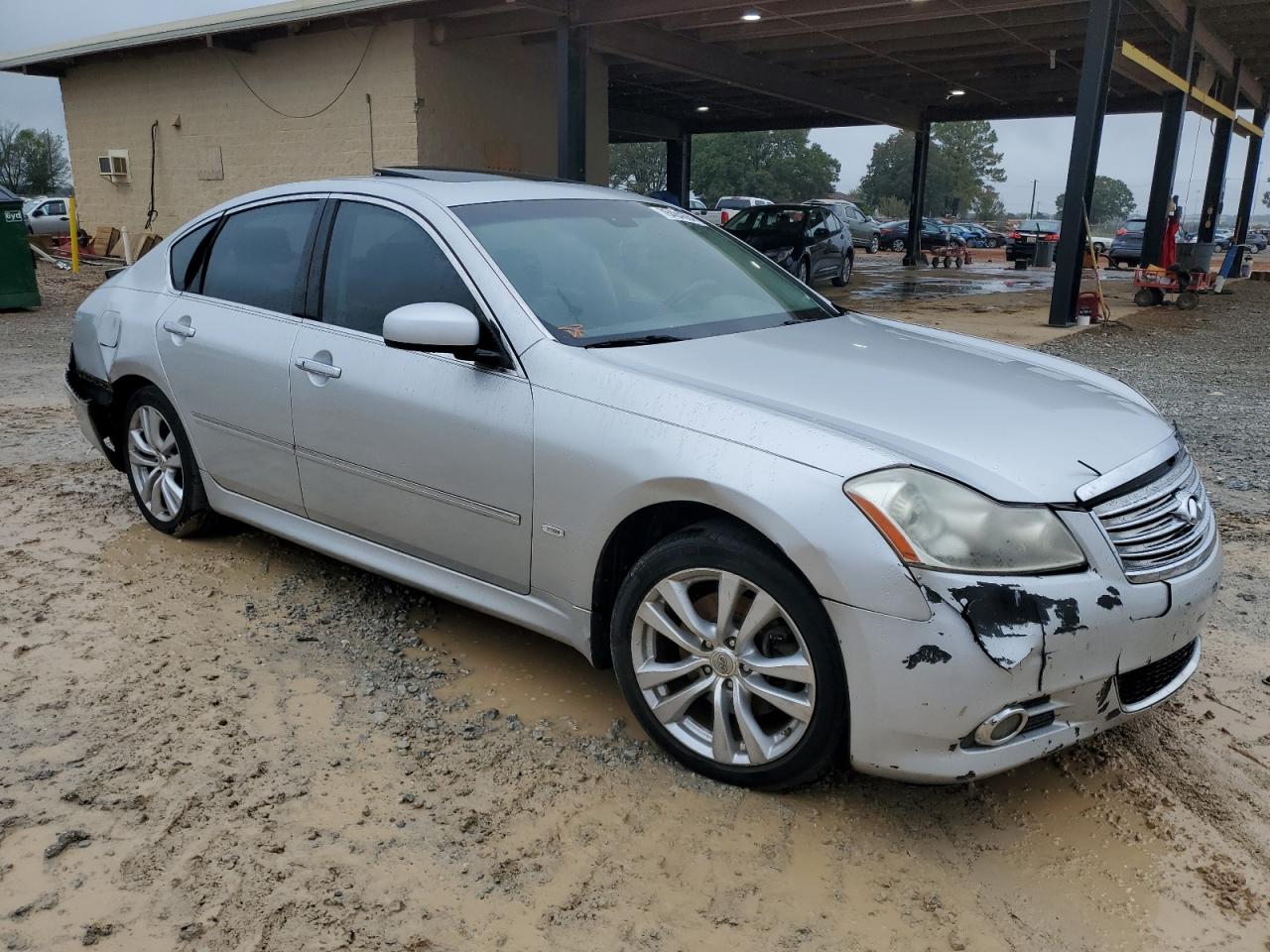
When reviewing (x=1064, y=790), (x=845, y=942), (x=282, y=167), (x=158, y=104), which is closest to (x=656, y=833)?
(x=845, y=942)

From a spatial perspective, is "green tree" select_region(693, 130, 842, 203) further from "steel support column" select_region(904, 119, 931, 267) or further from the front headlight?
the front headlight

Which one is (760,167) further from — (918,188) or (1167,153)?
(1167,153)

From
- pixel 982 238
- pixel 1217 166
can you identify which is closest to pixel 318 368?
pixel 1217 166

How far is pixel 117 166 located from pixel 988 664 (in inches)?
776

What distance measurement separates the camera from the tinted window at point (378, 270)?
335 centimetres

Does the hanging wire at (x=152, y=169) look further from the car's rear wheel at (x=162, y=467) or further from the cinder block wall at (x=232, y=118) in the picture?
the car's rear wheel at (x=162, y=467)

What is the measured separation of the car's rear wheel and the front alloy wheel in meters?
2.41

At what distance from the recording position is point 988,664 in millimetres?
2275

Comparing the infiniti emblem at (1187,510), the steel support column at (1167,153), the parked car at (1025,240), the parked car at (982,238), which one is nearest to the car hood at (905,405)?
the infiniti emblem at (1187,510)

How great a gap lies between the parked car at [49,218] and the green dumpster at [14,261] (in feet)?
47.1

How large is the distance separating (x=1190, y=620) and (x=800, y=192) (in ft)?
327

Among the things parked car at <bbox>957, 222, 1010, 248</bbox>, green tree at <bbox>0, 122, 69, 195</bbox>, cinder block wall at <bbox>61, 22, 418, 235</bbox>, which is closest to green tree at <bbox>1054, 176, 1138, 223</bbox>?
parked car at <bbox>957, 222, 1010, 248</bbox>

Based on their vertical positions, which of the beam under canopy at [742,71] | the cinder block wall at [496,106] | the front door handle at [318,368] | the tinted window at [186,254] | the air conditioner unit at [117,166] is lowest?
the front door handle at [318,368]

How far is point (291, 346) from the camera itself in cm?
365
